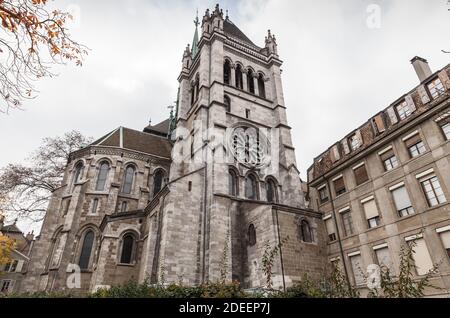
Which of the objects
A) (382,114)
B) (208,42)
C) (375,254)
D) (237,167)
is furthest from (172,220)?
(208,42)

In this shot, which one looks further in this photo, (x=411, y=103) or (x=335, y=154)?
(x=335, y=154)

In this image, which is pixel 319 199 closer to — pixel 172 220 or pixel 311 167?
pixel 311 167

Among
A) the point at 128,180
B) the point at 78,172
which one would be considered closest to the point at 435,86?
the point at 128,180

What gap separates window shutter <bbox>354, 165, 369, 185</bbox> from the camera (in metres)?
15.7

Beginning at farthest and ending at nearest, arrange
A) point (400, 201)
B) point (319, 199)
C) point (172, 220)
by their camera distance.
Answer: point (319, 199)
point (172, 220)
point (400, 201)

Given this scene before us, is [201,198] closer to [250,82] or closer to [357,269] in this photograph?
[357,269]

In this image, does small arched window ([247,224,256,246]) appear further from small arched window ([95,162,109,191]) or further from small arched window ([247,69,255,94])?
small arched window ([247,69,255,94])

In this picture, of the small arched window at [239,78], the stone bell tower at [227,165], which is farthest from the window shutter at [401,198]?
the small arched window at [239,78]

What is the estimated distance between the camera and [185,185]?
17.0 meters

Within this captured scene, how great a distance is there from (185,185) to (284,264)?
731 centimetres

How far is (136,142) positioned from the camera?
26.5 meters

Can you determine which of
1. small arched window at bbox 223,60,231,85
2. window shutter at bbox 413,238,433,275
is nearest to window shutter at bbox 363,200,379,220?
window shutter at bbox 413,238,433,275

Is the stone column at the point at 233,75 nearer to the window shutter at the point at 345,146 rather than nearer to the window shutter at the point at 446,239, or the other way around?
the window shutter at the point at 345,146

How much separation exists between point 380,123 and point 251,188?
9131 millimetres
